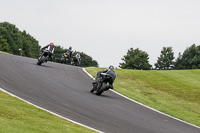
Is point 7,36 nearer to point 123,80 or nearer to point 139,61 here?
point 139,61

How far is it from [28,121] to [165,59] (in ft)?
334

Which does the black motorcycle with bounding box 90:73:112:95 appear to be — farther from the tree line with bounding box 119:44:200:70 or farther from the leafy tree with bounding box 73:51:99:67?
the leafy tree with bounding box 73:51:99:67

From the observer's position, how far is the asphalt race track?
1035 cm

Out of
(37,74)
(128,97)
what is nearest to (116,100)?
(128,97)

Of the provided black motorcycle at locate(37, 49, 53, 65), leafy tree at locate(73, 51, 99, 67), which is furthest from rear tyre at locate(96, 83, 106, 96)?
leafy tree at locate(73, 51, 99, 67)

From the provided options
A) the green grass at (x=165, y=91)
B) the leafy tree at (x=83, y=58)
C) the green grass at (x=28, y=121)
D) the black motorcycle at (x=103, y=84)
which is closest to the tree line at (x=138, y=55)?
the leafy tree at (x=83, y=58)

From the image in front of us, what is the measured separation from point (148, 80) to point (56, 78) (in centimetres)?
678

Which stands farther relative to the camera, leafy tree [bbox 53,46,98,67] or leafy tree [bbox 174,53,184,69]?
leafy tree [bbox 53,46,98,67]

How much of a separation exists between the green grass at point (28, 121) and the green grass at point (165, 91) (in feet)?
20.9

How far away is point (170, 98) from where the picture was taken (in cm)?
1775

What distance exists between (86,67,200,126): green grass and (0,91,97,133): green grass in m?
6.36

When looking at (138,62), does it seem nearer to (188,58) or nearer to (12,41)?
(188,58)

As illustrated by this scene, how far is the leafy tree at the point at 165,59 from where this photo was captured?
108 meters

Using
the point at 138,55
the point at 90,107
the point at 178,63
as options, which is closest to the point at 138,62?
the point at 138,55
